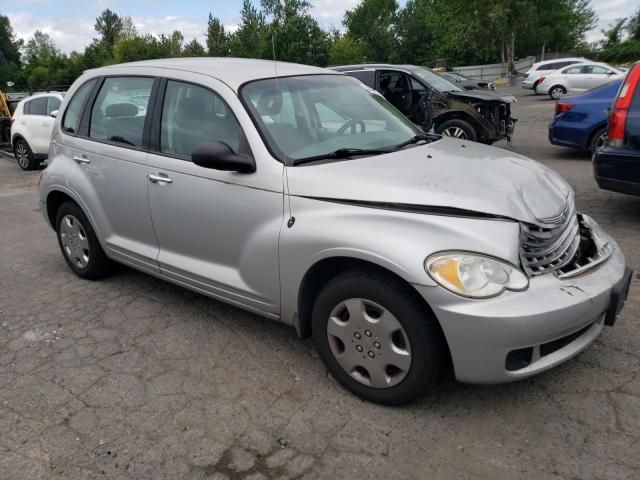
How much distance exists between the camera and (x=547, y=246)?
2721 millimetres

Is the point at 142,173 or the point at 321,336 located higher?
the point at 142,173

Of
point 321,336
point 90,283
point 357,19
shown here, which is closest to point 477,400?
point 321,336

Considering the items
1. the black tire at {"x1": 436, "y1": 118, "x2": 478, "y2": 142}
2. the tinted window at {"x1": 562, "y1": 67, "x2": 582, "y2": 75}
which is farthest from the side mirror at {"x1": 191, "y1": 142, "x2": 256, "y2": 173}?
the tinted window at {"x1": 562, "y1": 67, "x2": 582, "y2": 75}

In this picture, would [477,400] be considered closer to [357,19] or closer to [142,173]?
[142,173]

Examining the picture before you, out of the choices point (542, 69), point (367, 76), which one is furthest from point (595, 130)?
point (542, 69)

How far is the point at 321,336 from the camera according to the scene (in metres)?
2.99

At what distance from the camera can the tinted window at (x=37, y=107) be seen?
41.8 ft

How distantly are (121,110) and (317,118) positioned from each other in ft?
5.41

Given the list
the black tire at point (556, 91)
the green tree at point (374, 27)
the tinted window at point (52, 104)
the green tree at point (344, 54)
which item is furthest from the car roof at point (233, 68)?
the green tree at point (374, 27)

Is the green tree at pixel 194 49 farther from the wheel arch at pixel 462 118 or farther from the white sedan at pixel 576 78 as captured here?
the wheel arch at pixel 462 118

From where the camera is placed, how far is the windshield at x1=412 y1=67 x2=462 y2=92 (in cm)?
1023

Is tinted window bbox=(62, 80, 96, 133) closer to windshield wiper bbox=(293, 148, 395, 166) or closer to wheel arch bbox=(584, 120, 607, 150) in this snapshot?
windshield wiper bbox=(293, 148, 395, 166)

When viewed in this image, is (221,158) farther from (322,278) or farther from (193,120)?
(322,278)

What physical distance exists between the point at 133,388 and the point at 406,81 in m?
8.52
